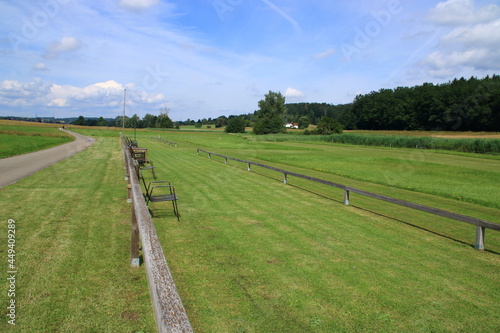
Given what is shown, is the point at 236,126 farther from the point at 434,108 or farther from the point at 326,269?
the point at 326,269

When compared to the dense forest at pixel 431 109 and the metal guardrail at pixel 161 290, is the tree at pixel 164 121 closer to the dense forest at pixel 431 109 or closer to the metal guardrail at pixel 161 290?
the dense forest at pixel 431 109

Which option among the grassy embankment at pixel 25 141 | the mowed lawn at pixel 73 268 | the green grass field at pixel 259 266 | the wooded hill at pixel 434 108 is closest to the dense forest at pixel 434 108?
the wooded hill at pixel 434 108

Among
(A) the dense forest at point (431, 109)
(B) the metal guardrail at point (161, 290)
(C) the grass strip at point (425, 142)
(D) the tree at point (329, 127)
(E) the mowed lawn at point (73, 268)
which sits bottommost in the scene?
(E) the mowed lawn at point (73, 268)

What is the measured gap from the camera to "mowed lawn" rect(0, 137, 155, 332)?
13.7 ft

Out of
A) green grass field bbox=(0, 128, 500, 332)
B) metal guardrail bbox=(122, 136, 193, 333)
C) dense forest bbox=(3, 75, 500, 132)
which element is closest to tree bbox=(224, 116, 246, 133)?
dense forest bbox=(3, 75, 500, 132)

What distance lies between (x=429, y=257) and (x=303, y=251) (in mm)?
2653

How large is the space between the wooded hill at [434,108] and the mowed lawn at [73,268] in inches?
3761

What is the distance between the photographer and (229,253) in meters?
6.81

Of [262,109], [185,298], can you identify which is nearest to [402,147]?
[185,298]

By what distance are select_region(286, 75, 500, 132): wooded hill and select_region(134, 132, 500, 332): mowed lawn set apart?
9054cm

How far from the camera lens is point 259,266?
617 cm

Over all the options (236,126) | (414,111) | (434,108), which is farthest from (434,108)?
(236,126)

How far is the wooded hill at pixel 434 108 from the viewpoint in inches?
3344

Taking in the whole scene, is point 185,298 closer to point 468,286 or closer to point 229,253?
point 229,253
